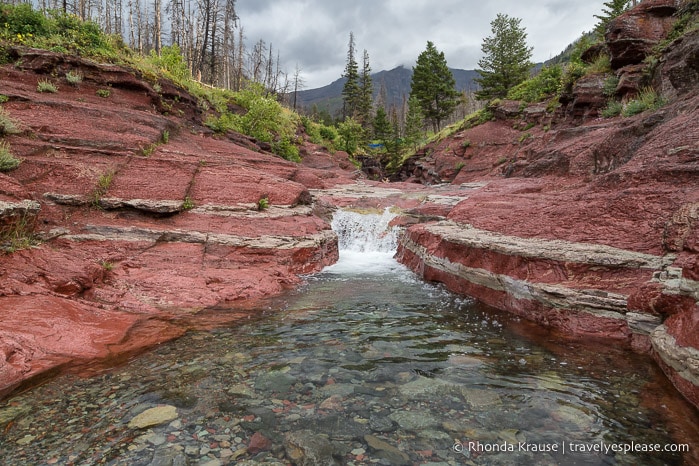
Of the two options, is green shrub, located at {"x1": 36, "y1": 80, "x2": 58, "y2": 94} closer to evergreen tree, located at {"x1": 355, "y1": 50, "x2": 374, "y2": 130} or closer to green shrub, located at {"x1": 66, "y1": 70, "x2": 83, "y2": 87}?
green shrub, located at {"x1": 66, "y1": 70, "x2": 83, "y2": 87}

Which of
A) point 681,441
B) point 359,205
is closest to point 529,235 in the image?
point 681,441

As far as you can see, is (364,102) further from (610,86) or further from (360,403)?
(360,403)

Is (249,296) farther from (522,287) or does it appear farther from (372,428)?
(522,287)

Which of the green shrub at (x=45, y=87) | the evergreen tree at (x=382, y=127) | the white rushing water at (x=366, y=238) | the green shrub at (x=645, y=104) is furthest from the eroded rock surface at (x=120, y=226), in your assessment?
the evergreen tree at (x=382, y=127)

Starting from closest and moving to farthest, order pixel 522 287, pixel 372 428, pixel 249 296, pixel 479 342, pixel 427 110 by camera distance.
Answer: pixel 372 428 < pixel 479 342 < pixel 522 287 < pixel 249 296 < pixel 427 110

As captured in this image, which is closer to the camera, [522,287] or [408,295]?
[522,287]

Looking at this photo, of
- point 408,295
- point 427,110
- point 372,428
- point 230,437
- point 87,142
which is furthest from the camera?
point 427,110

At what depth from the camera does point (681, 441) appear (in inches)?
124

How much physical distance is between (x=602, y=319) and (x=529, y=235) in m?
2.76

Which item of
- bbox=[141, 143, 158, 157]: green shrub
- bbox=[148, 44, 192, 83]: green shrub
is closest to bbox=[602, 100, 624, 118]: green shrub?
bbox=[141, 143, 158, 157]: green shrub

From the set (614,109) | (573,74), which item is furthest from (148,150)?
(573,74)

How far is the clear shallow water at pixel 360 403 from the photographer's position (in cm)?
299

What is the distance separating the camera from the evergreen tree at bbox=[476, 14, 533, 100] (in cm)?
3969

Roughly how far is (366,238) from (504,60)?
122 ft
